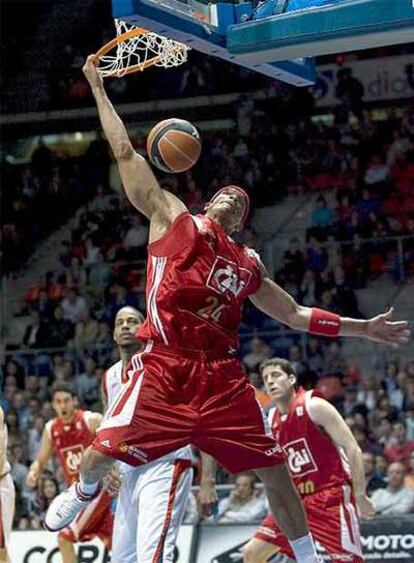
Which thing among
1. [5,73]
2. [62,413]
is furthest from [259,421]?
[5,73]

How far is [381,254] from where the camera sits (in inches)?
685

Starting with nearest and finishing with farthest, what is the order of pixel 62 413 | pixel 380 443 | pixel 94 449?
pixel 94 449
pixel 62 413
pixel 380 443

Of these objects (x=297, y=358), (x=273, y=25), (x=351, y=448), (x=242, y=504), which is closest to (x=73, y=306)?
(x=297, y=358)

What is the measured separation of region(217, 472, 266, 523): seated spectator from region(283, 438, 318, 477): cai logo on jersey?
368 cm

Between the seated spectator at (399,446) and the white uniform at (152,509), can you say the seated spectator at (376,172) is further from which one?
the white uniform at (152,509)

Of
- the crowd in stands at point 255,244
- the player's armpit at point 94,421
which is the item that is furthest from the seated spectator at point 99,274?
the player's armpit at point 94,421

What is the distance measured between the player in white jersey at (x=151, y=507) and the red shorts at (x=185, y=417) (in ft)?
0.36

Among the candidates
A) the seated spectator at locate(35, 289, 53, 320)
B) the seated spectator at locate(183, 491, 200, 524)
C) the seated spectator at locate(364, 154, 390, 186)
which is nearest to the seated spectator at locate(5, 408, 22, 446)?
the seated spectator at locate(35, 289, 53, 320)

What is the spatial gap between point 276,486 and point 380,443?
7.33m

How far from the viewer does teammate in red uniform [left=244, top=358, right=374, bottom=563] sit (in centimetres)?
896

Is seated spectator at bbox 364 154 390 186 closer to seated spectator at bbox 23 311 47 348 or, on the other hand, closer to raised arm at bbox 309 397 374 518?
seated spectator at bbox 23 311 47 348

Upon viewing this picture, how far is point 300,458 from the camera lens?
366 inches

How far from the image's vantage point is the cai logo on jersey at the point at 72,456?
37.8ft

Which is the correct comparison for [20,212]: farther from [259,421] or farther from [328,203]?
[259,421]
